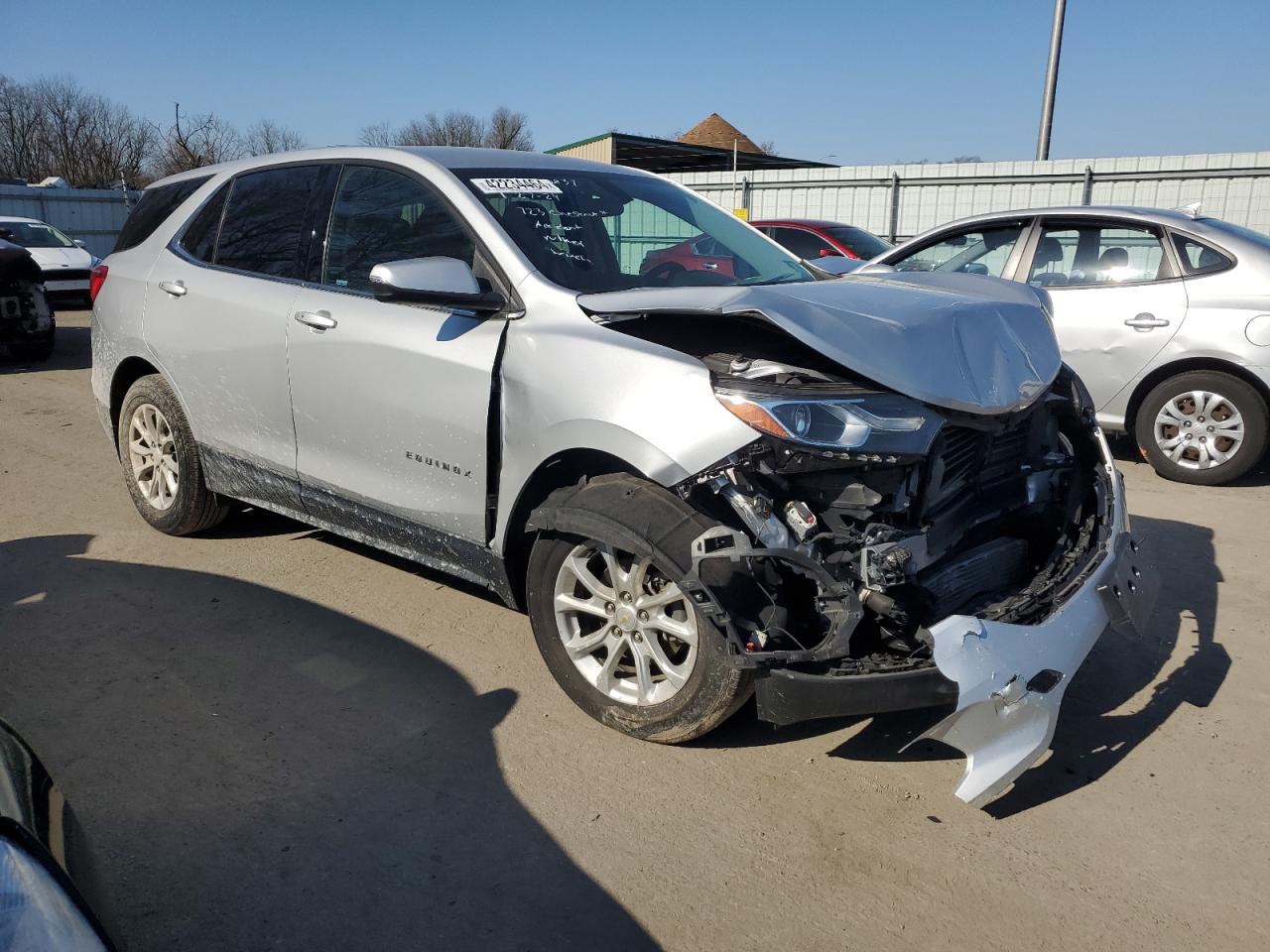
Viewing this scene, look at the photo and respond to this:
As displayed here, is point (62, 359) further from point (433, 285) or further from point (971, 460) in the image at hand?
point (971, 460)

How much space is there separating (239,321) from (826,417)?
2.80 metres

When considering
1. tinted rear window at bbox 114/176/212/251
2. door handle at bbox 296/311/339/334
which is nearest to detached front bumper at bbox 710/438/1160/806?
door handle at bbox 296/311/339/334

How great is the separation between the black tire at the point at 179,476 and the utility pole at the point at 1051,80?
Answer: 14380 millimetres

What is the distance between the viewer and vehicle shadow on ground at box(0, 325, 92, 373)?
1113cm

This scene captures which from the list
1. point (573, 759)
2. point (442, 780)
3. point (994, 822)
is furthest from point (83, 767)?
point (994, 822)

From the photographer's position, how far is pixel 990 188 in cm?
1563

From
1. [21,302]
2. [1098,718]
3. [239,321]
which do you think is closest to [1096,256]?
[1098,718]

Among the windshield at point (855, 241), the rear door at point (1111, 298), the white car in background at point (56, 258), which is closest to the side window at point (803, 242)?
the windshield at point (855, 241)

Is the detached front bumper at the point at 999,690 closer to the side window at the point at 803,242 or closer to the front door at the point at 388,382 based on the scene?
the front door at the point at 388,382

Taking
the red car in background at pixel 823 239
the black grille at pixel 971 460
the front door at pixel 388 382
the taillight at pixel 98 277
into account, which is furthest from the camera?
the red car in background at pixel 823 239

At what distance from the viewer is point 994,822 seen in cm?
292

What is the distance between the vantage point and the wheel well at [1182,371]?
20.5 ft

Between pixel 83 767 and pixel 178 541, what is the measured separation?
2.24m

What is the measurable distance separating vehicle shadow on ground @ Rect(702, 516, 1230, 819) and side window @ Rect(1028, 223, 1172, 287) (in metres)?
2.99
